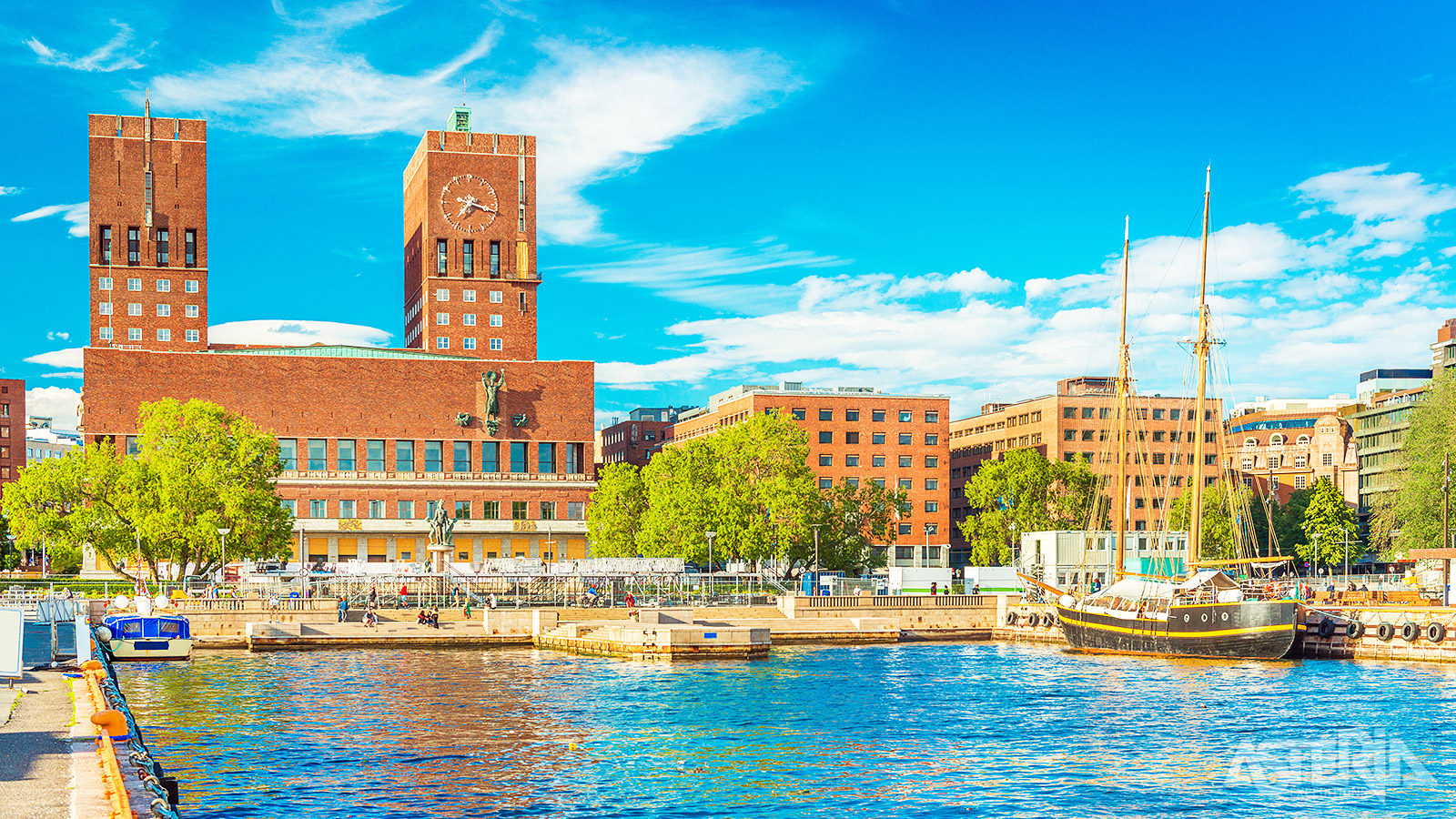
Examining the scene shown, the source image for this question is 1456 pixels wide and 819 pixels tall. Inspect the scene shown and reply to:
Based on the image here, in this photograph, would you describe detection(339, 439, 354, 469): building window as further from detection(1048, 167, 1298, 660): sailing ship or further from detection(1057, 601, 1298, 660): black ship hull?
detection(1057, 601, 1298, 660): black ship hull

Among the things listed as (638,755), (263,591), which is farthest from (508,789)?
(263,591)

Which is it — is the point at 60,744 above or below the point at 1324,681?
above

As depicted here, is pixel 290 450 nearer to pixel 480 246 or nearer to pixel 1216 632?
pixel 480 246

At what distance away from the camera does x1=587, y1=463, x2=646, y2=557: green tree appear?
12925 centimetres

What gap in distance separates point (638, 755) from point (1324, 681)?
3415 centimetres

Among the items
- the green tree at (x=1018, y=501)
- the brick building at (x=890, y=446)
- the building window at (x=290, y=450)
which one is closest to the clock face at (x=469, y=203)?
the building window at (x=290, y=450)

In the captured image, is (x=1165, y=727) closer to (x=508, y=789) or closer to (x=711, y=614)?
(x=508, y=789)

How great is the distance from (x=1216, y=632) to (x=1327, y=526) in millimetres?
94822

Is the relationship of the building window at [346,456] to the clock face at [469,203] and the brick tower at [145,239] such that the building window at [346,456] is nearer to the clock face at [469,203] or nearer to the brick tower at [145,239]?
the brick tower at [145,239]

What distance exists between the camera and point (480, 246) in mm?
164375

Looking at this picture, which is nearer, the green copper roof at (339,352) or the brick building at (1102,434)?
the green copper roof at (339,352)

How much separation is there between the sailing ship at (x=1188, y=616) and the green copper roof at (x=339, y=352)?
92.1m

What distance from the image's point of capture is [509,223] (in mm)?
165125

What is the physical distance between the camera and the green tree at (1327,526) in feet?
515
